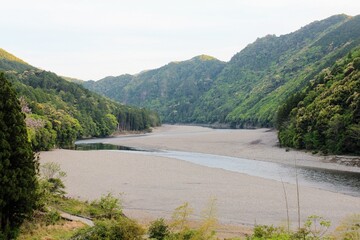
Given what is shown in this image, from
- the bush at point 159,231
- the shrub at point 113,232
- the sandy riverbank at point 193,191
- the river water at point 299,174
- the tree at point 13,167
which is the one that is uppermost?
the tree at point 13,167

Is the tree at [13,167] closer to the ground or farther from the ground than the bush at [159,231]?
farther from the ground

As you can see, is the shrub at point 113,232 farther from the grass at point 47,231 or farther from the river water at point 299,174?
the river water at point 299,174

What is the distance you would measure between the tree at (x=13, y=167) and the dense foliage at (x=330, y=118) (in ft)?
225

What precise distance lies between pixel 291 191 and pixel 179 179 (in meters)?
16.6

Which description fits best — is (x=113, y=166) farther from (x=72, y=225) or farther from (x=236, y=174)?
(x=72, y=225)

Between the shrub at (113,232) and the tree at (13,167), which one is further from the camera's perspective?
the tree at (13,167)

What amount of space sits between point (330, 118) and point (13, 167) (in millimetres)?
78380

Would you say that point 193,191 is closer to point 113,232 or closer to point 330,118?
point 113,232

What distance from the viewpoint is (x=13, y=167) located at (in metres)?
23.2

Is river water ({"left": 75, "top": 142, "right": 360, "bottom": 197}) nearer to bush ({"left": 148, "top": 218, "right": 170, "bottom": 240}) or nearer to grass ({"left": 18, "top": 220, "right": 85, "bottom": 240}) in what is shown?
bush ({"left": 148, "top": 218, "right": 170, "bottom": 240})

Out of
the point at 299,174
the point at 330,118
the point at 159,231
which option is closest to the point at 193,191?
the point at 299,174

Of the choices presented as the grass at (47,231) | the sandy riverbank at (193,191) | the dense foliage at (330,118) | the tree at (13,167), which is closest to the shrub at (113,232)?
the grass at (47,231)

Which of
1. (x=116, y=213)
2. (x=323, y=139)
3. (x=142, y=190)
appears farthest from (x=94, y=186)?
(x=323, y=139)

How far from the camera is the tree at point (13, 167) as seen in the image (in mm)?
22344
